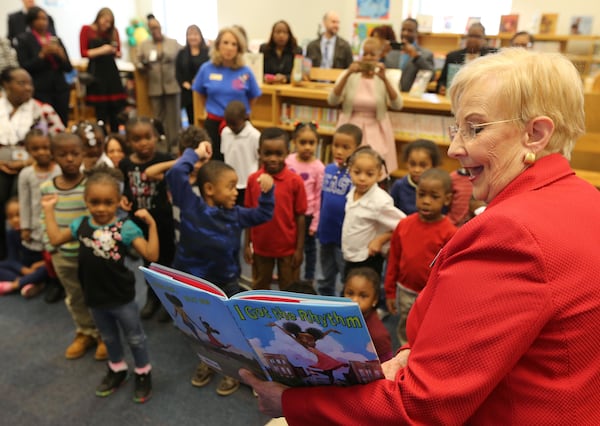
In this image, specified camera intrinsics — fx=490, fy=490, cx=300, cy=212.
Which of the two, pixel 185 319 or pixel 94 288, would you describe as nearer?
pixel 185 319

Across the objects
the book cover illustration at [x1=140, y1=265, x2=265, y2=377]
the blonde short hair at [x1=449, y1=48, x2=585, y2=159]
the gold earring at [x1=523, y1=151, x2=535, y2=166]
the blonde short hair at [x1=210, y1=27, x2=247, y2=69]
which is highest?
the blonde short hair at [x1=210, y1=27, x2=247, y2=69]

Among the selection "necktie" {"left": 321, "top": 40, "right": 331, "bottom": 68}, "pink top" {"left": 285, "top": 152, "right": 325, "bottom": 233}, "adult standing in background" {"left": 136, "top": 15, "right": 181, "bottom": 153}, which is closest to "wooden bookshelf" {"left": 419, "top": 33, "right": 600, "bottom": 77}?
"necktie" {"left": 321, "top": 40, "right": 331, "bottom": 68}

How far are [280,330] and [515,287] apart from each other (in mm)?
407

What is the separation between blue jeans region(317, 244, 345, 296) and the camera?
2807 millimetres

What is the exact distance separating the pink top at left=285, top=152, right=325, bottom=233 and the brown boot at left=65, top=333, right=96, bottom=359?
1.39 metres

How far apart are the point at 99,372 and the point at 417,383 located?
2174mm

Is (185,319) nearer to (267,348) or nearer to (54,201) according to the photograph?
(267,348)

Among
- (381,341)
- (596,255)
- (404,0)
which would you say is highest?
(404,0)

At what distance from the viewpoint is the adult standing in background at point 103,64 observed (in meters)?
5.82

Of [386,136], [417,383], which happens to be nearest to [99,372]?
[417,383]

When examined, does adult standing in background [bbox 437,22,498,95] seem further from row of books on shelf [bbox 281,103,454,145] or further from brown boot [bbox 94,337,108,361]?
brown boot [bbox 94,337,108,361]

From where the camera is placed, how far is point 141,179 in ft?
8.91

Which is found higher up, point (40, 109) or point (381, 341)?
point (40, 109)

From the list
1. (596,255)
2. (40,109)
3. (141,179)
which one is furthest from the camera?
(40,109)
